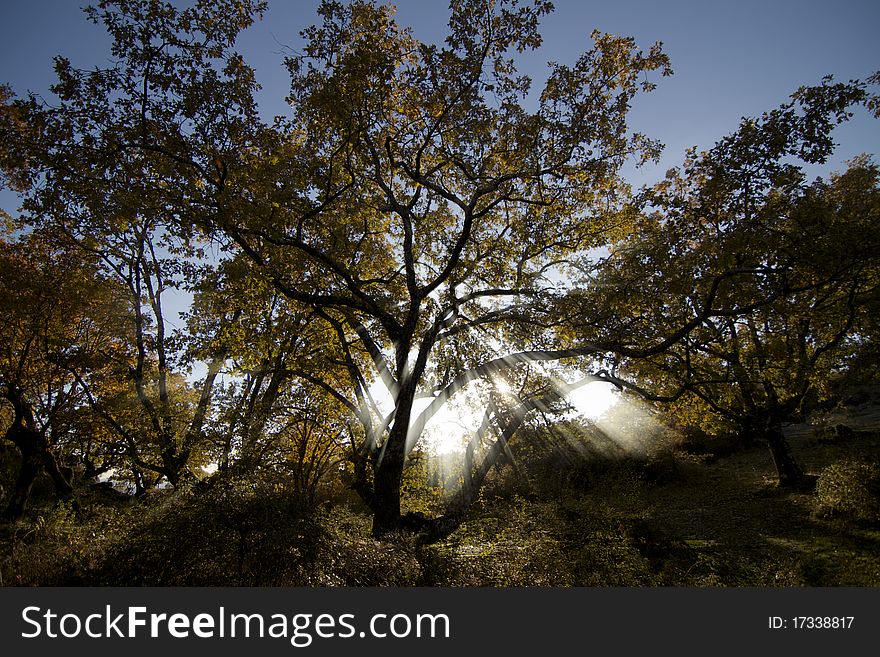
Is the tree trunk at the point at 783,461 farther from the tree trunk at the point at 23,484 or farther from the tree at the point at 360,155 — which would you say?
the tree trunk at the point at 23,484

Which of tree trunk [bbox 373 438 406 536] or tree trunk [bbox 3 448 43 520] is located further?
tree trunk [bbox 3 448 43 520]

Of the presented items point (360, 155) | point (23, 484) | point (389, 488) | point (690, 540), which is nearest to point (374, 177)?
point (360, 155)

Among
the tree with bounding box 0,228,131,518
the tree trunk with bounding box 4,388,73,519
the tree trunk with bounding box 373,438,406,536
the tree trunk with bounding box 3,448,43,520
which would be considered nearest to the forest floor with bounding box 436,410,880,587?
the tree trunk with bounding box 373,438,406,536

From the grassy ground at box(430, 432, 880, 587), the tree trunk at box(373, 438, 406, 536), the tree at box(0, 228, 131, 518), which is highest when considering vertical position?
the tree at box(0, 228, 131, 518)

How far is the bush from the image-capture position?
401 inches

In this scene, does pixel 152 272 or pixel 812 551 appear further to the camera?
pixel 152 272

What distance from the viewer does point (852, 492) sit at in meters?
10.7

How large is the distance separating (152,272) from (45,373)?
6199 mm

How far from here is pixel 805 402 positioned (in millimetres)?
16688

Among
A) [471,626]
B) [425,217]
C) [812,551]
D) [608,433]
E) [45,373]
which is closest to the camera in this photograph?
[471,626]

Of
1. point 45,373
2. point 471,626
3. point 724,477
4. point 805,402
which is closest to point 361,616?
point 471,626

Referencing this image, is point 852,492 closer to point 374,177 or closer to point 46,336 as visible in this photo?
point 374,177

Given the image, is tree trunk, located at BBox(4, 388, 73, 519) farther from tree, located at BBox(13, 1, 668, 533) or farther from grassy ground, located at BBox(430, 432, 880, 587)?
A: grassy ground, located at BBox(430, 432, 880, 587)

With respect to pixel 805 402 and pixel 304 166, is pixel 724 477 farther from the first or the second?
pixel 304 166
